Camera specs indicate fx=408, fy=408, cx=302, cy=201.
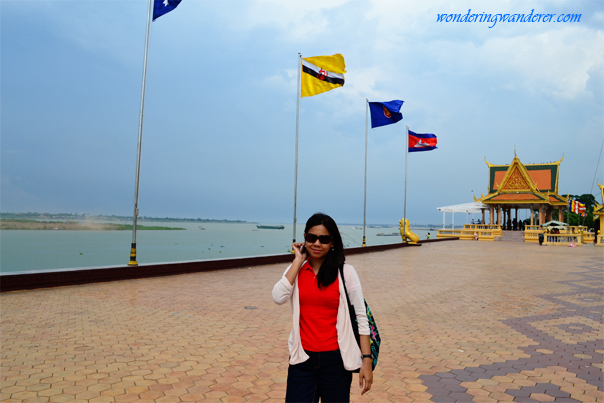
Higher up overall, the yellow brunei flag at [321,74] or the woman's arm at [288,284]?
the yellow brunei flag at [321,74]

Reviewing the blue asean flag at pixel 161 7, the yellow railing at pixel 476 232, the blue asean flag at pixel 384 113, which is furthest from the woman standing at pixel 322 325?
the yellow railing at pixel 476 232

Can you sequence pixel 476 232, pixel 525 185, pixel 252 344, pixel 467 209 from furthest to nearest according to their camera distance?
pixel 467 209 < pixel 525 185 < pixel 476 232 < pixel 252 344

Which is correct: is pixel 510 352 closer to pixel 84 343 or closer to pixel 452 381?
pixel 452 381

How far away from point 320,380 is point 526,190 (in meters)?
48.0

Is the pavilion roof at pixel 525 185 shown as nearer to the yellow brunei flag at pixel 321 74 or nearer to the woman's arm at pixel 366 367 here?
the yellow brunei flag at pixel 321 74

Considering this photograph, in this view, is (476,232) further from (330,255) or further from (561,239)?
(330,255)

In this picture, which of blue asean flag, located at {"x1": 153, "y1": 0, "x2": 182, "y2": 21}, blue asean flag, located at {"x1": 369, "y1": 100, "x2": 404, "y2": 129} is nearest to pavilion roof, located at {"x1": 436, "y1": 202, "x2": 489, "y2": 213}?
blue asean flag, located at {"x1": 369, "y1": 100, "x2": 404, "y2": 129}

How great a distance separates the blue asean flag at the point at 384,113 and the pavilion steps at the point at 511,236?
80.4 ft

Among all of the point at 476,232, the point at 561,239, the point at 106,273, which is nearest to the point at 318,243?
the point at 106,273

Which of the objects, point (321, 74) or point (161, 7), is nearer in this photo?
point (161, 7)

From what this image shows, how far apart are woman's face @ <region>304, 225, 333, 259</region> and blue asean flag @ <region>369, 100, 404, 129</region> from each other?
21.1 m

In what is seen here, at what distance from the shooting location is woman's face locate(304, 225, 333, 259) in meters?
2.47

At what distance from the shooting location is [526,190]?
4391 cm

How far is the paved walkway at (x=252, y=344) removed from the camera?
392 centimetres
